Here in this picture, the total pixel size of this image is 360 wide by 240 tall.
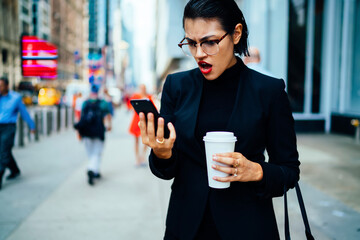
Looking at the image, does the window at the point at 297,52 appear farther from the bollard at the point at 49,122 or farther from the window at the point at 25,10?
the window at the point at 25,10

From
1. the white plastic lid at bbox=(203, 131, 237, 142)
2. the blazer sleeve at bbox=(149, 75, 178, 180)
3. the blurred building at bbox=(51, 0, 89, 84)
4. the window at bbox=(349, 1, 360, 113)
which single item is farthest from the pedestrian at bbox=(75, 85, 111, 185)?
the blurred building at bbox=(51, 0, 89, 84)

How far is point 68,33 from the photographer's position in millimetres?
73938

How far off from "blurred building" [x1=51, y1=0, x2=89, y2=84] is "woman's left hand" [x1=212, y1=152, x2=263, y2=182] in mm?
58747

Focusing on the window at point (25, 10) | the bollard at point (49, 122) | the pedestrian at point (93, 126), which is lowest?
the bollard at point (49, 122)

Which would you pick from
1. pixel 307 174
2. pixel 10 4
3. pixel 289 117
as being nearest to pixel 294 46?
pixel 307 174

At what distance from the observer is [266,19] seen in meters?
10.9

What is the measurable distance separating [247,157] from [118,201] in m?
3.83

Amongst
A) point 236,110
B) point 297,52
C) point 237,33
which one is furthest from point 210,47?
point 297,52

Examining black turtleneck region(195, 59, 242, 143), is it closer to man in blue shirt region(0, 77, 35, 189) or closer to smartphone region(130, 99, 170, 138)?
smartphone region(130, 99, 170, 138)

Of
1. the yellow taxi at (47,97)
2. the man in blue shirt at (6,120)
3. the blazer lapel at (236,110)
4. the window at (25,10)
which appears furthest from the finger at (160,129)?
the window at (25,10)

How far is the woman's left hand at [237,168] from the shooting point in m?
1.14

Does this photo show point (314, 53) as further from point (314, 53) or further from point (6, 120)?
point (6, 120)

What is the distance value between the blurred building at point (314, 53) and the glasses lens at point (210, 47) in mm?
10186

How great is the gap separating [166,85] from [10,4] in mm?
52545
